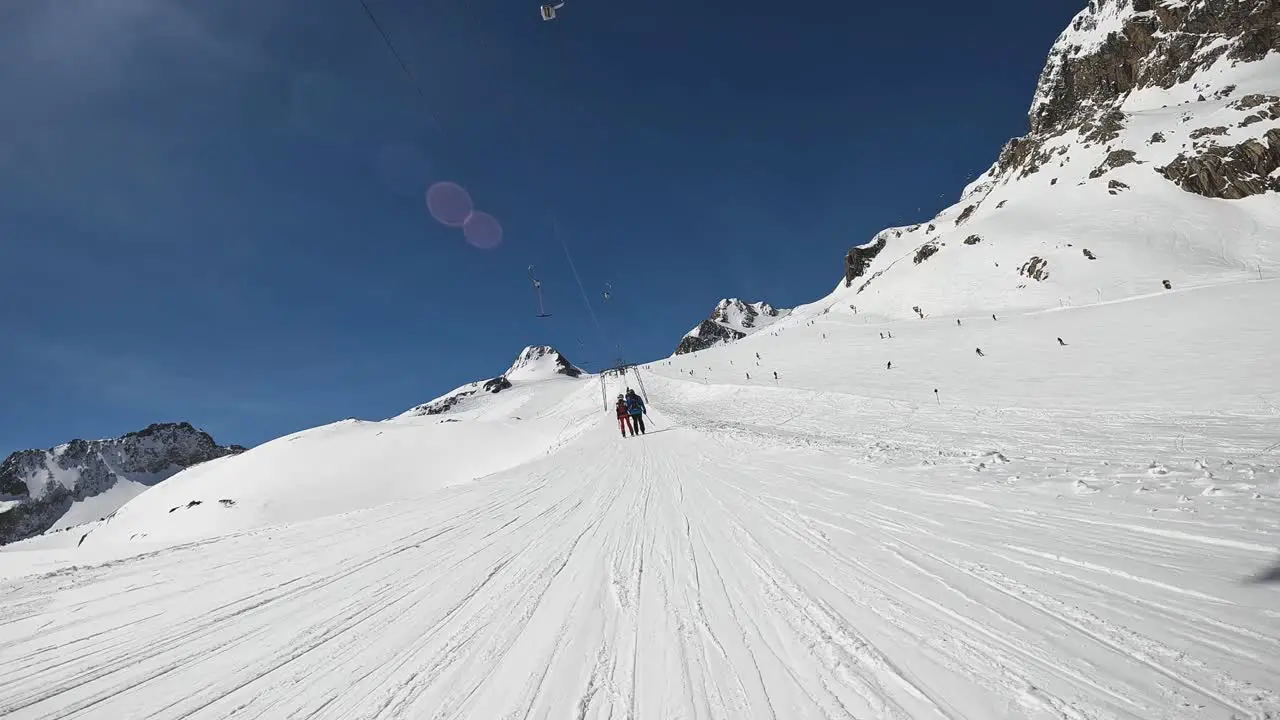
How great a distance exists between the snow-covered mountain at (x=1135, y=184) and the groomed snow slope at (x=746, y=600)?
181 ft

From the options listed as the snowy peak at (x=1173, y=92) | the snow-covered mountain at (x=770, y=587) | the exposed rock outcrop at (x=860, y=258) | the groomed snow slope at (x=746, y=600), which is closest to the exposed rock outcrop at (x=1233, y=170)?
the snowy peak at (x=1173, y=92)

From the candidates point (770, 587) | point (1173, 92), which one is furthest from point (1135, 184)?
point (770, 587)

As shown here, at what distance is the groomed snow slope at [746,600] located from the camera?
2754 mm

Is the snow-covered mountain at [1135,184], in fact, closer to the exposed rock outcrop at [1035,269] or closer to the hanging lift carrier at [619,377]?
the exposed rock outcrop at [1035,269]

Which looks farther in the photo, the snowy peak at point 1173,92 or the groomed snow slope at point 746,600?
the snowy peak at point 1173,92

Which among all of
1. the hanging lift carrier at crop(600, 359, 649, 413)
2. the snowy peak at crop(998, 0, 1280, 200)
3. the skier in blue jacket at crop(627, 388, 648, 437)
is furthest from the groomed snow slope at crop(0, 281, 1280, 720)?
the snowy peak at crop(998, 0, 1280, 200)

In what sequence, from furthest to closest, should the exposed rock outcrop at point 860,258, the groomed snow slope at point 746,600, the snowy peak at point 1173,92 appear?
the exposed rock outcrop at point 860,258
the snowy peak at point 1173,92
the groomed snow slope at point 746,600

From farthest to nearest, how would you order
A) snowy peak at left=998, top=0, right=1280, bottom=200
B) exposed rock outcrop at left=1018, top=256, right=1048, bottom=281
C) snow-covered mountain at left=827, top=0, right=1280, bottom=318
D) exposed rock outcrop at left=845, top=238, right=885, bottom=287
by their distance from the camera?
exposed rock outcrop at left=845, top=238, right=885, bottom=287
snowy peak at left=998, top=0, right=1280, bottom=200
exposed rock outcrop at left=1018, top=256, right=1048, bottom=281
snow-covered mountain at left=827, top=0, right=1280, bottom=318

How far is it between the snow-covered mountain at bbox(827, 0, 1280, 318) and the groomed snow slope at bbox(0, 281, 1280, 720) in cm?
5512

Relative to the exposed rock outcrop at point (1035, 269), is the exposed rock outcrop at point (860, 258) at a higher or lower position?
higher

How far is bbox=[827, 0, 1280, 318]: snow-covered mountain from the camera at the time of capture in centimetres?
5072

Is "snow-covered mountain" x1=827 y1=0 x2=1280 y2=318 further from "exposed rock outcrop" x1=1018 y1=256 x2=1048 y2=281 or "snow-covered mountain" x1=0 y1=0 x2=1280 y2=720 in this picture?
"snow-covered mountain" x1=0 y1=0 x2=1280 y2=720

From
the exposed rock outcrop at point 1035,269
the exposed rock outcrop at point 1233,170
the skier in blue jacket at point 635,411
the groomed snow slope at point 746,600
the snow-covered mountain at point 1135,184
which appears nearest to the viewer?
the groomed snow slope at point 746,600

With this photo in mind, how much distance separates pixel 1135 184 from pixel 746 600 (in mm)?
94411
